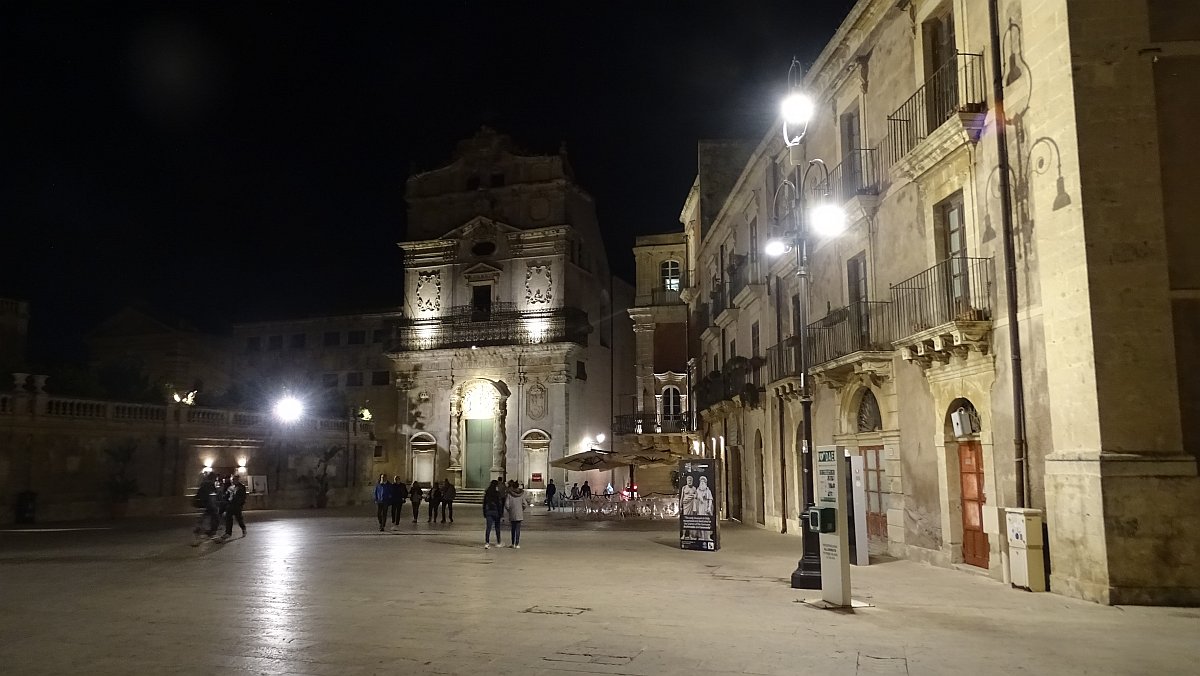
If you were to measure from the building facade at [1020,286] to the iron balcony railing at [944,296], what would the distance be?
0.04 m

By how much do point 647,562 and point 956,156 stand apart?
30.1ft

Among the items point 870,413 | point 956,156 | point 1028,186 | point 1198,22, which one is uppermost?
point 1198,22

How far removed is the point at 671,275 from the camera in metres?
41.5

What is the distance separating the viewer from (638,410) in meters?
40.5

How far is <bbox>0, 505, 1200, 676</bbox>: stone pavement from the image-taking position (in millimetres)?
7430

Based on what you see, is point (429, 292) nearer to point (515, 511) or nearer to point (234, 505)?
point (234, 505)

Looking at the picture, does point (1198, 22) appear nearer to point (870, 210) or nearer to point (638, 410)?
point (870, 210)

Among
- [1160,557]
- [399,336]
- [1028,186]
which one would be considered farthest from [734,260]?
[399,336]

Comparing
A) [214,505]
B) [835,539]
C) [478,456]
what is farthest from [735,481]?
[478,456]

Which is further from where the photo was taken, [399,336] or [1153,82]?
[399,336]

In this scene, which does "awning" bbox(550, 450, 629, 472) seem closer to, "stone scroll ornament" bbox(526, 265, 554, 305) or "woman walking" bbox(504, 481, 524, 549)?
"woman walking" bbox(504, 481, 524, 549)

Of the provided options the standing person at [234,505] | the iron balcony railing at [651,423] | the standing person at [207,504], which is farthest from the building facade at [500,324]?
the standing person at [207,504]

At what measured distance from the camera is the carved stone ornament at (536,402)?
4506 cm

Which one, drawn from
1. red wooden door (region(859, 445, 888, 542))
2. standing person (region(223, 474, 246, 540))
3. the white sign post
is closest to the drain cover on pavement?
the white sign post
